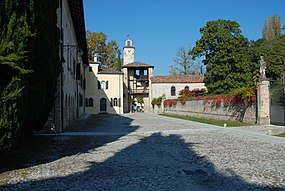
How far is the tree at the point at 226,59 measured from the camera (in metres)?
33.4

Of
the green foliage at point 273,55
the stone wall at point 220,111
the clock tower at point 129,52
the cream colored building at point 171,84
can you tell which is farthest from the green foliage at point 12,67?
the clock tower at point 129,52

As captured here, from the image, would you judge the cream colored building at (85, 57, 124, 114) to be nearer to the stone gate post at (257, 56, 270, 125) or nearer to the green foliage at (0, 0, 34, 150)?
the stone gate post at (257, 56, 270, 125)

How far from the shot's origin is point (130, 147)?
9.89m

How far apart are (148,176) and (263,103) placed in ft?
41.8

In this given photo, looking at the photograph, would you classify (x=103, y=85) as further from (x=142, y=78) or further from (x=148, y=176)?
(x=148, y=176)

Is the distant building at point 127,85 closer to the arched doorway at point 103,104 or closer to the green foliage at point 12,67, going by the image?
the arched doorway at point 103,104

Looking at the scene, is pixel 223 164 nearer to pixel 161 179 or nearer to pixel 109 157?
pixel 161 179

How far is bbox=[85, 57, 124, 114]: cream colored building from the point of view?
45781mm

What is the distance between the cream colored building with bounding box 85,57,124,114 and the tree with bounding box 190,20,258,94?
1622 cm

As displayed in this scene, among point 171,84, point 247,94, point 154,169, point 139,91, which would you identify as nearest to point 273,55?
point 171,84

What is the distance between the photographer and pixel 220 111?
75.2 feet

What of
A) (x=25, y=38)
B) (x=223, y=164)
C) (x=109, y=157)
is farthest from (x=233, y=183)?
(x=25, y=38)

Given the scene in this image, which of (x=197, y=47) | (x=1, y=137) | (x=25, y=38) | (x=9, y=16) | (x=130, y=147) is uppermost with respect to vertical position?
(x=197, y=47)

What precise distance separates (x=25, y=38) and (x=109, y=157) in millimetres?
3710
